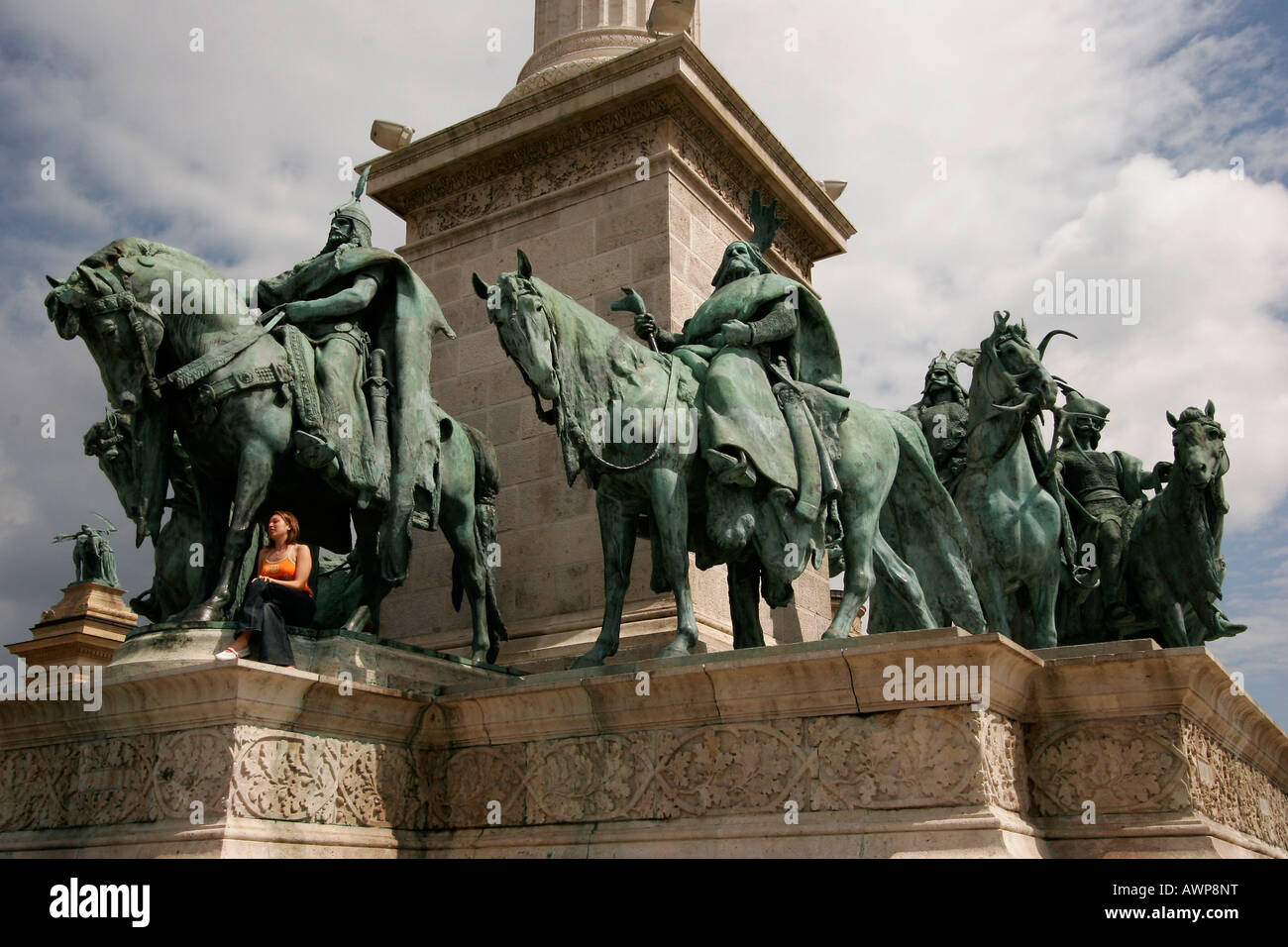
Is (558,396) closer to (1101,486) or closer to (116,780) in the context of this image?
(116,780)

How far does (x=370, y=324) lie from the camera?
10031 mm

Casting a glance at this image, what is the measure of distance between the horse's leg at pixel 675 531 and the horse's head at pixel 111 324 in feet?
11.7

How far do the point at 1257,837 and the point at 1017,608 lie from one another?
119 inches

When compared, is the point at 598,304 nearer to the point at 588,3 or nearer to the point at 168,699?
the point at 588,3

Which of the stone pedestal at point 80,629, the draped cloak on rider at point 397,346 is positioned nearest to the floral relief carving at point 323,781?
the draped cloak on rider at point 397,346

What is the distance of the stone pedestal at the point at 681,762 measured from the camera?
685 cm

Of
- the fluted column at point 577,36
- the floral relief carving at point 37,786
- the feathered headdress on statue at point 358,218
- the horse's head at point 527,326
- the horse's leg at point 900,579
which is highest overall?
the fluted column at point 577,36

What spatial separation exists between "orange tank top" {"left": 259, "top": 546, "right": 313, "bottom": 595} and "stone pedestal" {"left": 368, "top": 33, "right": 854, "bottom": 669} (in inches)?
118

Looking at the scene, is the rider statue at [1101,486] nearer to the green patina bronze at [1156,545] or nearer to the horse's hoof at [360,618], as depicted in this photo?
the green patina bronze at [1156,545]

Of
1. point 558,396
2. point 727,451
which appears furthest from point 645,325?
point 727,451

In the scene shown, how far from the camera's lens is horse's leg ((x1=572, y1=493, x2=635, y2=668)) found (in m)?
8.62

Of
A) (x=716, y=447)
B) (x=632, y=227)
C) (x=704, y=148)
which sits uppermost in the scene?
(x=704, y=148)
